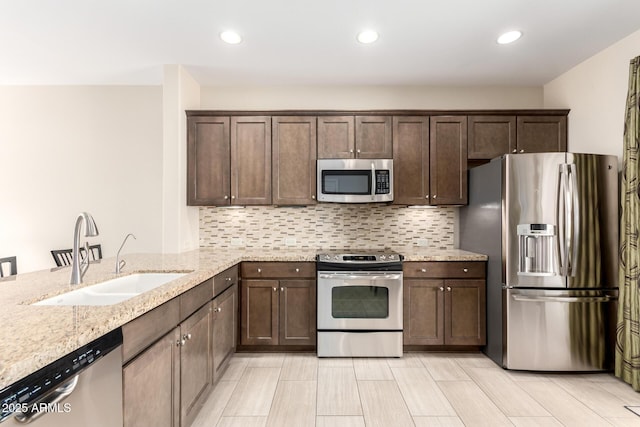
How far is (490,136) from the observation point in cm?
339

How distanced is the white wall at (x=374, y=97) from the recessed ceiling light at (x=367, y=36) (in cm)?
96

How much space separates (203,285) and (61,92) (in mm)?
3167

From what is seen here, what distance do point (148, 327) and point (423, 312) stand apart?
2.44m

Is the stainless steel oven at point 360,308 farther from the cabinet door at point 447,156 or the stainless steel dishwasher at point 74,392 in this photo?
the stainless steel dishwasher at point 74,392

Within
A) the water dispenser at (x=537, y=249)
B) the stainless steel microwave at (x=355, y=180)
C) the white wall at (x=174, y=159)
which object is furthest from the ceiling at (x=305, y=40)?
the water dispenser at (x=537, y=249)

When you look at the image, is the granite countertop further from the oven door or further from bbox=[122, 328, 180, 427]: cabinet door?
the oven door

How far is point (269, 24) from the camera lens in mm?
2527

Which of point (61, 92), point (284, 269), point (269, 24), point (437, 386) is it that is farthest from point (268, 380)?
point (61, 92)

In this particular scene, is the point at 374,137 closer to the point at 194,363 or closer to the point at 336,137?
the point at 336,137

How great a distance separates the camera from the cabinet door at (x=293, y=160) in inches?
134

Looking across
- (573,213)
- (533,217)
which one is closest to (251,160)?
(533,217)

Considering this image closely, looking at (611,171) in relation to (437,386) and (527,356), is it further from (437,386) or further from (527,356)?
(437,386)

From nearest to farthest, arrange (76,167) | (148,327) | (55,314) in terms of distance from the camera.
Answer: (55,314)
(148,327)
(76,167)

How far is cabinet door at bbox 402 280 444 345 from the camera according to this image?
314 centimetres
